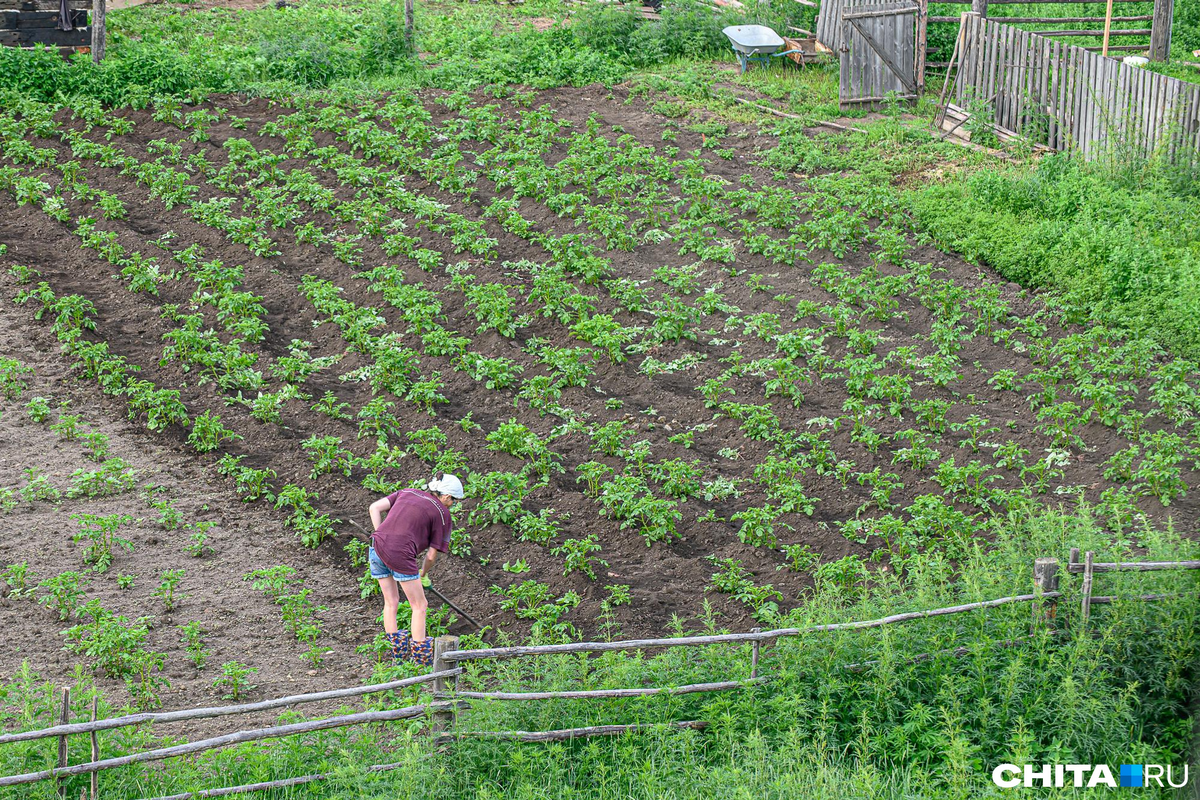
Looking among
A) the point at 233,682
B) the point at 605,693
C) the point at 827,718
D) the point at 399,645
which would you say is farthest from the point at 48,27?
the point at 827,718

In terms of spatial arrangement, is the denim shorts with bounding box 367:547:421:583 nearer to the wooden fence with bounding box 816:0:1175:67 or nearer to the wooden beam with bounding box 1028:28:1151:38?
the wooden fence with bounding box 816:0:1175:67

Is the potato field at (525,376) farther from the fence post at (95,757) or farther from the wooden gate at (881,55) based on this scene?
the wooden gate at (881,55)

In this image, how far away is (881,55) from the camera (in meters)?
18.1

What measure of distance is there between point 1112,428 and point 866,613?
4.34 meters

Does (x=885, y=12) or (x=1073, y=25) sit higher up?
(x=1073, y=25)

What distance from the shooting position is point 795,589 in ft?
29.3

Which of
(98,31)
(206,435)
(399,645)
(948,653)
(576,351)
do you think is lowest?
(399,645)

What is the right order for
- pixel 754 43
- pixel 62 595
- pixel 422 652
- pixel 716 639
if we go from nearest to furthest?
pixel 716 639
pixel 422 652
pixel 62 595
pixel 754 43

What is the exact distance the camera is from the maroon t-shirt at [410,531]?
806cm

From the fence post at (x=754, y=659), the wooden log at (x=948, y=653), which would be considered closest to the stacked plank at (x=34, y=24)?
the fence post at (x=754, y=659)

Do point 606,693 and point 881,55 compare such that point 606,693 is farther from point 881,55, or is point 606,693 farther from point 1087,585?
point 881,55

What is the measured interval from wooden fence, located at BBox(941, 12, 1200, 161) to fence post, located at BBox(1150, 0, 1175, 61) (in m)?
3.48

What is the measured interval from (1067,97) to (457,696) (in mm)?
12794

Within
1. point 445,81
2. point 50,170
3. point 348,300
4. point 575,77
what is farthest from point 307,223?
point 575,77
